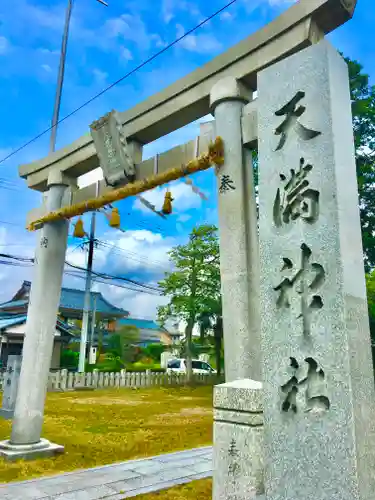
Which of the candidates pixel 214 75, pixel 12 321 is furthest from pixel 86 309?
pixel 214 75

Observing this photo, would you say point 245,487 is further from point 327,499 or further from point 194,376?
point 194,376

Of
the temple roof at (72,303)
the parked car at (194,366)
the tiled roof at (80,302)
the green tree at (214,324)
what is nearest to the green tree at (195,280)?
the green tree at (214,324)

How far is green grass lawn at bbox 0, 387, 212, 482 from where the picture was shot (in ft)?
20.2

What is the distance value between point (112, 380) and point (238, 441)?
1651 cm

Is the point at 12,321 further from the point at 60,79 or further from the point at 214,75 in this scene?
the point at 214,75

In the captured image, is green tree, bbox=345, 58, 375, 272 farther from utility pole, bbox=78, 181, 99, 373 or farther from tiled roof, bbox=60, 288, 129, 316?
tiled roof, bbox=60, 288, 129, 316

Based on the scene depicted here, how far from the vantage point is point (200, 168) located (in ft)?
16.1

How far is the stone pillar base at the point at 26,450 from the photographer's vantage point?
602cm

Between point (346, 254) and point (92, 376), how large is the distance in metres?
17.3

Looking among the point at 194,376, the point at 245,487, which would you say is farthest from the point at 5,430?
the point at 194,376

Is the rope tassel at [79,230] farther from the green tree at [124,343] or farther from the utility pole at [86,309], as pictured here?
the green tree at [124,343]

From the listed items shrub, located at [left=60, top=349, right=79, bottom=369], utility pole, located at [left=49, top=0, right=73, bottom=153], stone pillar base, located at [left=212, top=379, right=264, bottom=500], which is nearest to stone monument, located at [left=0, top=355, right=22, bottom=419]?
utility pole, located at [left=49, top=0, right=73, bottom=153]

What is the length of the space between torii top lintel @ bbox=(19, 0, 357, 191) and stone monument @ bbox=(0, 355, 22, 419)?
12.8ft

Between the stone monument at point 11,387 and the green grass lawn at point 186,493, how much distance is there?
3.76 m
